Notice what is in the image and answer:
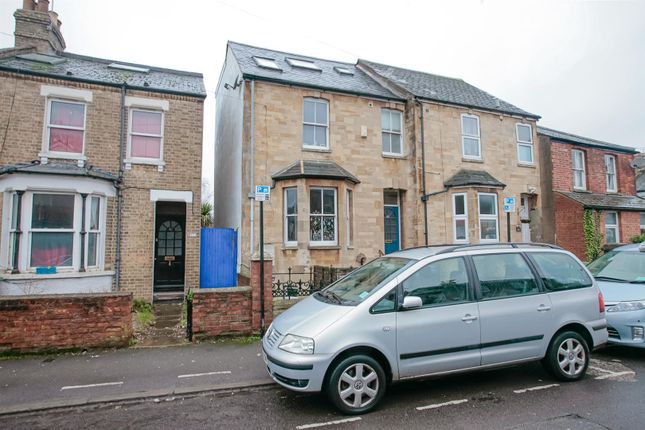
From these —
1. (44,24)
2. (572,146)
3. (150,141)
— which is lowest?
Result: (150,141)

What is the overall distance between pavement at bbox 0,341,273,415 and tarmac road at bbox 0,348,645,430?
0.55ft

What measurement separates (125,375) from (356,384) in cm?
348

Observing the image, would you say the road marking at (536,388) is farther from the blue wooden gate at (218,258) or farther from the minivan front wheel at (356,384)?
the blue wooden gate at (218,258)

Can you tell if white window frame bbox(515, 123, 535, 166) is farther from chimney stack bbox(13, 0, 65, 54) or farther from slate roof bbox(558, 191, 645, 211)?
chimney stack bbox(13, 0, 65, 54)

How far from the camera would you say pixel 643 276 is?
Answer: 21.2 ft

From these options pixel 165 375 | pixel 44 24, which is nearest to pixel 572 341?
pixel 165 375

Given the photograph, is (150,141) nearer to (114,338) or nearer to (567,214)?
(114,338)

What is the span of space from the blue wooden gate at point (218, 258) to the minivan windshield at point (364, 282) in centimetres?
696

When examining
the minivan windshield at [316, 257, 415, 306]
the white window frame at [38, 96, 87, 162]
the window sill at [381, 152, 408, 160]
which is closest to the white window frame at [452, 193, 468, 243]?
Answer: the window sill at [381, 152, 408, 160]

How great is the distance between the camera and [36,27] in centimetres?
1227

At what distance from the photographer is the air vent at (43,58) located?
35.6ft

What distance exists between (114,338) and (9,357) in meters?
1.54

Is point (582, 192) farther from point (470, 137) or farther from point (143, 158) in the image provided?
point (143, 158)

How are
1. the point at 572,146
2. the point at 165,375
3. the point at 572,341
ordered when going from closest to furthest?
the point at 572,341, the point at 165,375, the point at 572,146
